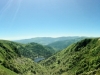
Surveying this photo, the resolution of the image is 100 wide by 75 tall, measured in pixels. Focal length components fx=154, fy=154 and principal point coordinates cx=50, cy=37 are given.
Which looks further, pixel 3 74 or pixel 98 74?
pixel 3 74

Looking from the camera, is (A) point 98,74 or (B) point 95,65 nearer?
(A) point 98,74

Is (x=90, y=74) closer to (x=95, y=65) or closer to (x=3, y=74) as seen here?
(x=95, y=65)

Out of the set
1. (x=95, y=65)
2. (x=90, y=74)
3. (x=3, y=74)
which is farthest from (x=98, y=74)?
(x=3, y=74)

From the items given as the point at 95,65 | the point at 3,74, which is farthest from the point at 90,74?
the point at 3,74

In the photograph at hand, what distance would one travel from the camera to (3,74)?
552 ft

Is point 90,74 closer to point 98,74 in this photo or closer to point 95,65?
point 98,74

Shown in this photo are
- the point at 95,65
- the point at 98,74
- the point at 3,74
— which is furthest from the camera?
the point at 95,65

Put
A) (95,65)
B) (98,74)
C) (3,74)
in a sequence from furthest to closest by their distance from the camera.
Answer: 1. (95,65)
2. (3,74)
3. (98,74)

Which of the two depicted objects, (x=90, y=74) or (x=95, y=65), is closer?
(x=90, y=74)

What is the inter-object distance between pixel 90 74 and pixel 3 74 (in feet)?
312

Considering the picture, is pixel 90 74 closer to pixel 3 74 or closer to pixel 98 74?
pixel 98 74

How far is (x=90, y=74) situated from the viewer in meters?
169

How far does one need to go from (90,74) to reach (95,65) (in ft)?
106

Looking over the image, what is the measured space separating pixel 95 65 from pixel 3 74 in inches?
4447
